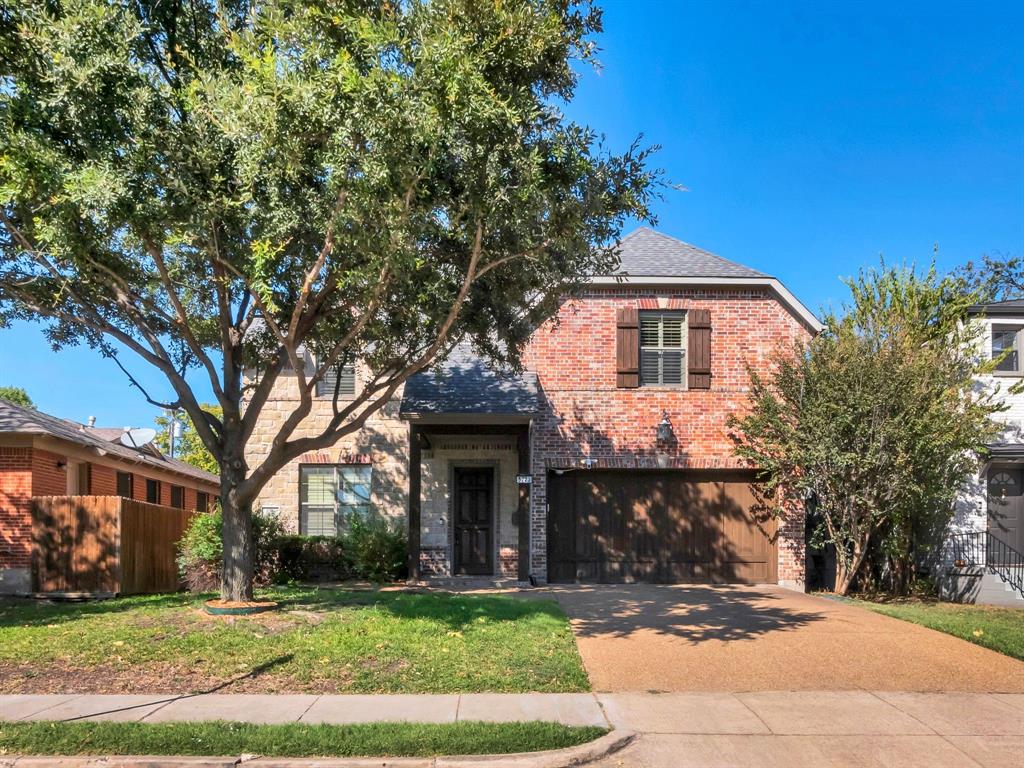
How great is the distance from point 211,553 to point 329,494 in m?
2.82

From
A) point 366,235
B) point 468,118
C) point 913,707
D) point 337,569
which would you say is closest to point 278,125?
point 366,235

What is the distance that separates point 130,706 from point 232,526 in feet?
13.2

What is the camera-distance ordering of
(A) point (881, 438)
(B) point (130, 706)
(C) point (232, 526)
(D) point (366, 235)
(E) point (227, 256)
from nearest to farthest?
(B) point (130, 706) < (D) point (366, 235) < (E) point (227, 256) < (C) point (232, 526) < (A) point (881, 438)

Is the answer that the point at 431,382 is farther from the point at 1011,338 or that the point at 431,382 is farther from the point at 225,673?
the point at 1011,338

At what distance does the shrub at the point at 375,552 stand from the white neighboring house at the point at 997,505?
10.3 metres

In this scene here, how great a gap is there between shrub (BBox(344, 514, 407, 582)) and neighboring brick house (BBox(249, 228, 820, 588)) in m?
0.47

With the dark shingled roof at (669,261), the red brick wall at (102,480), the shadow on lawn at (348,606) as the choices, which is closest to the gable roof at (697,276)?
the dark shingled roof at (669,261)

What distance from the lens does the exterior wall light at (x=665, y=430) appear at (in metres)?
16.1

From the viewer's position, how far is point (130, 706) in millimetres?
7609

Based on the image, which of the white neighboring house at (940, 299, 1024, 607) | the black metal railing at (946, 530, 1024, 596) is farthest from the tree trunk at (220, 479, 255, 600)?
the black metal railing at (946, 530, 1024, 596)

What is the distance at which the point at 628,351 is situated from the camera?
53.8ft

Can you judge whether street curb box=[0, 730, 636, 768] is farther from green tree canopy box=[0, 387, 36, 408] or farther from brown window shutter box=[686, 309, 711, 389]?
green tree canopy box=[0, 387, 36, 408]

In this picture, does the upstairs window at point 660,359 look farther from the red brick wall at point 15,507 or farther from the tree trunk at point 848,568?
the red brick wall at point 15,507

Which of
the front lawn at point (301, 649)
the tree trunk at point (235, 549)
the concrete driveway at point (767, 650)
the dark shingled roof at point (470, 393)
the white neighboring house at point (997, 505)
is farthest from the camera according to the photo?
the white neighboring house at point (997, 505)
